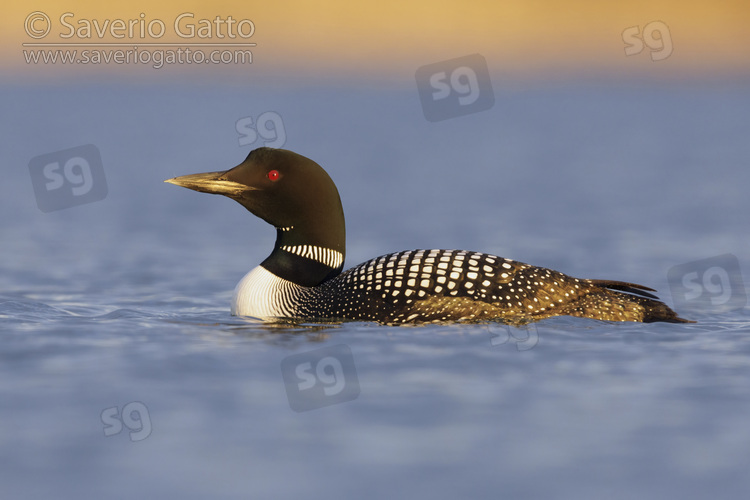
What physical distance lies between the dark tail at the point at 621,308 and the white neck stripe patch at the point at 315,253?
1194 mm

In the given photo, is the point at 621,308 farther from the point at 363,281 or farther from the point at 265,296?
the point at 265,296

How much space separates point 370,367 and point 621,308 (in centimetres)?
144

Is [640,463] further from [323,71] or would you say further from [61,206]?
[323,71]

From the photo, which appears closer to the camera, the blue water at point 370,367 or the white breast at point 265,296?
the blue water at point 370,367

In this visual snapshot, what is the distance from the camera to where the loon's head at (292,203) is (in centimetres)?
631

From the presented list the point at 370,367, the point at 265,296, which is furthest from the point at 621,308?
the point at 265,296

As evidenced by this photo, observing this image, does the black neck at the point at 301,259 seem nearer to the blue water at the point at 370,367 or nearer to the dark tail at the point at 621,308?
the blue water at the point at 370,367

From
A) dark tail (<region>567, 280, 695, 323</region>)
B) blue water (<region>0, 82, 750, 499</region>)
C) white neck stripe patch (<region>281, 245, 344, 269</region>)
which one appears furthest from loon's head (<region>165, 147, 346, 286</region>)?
dark tail (<region>567, 280, 695, 323</region>)

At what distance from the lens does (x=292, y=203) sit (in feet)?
20.8

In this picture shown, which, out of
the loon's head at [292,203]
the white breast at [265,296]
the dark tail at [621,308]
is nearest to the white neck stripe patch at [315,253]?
the loon's head at [292,203]

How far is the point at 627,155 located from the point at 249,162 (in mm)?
10132

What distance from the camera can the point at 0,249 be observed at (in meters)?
8.63

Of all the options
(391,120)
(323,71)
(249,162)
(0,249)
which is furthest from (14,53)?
(249,162)

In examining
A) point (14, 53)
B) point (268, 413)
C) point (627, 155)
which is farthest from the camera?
point (14, 53)
